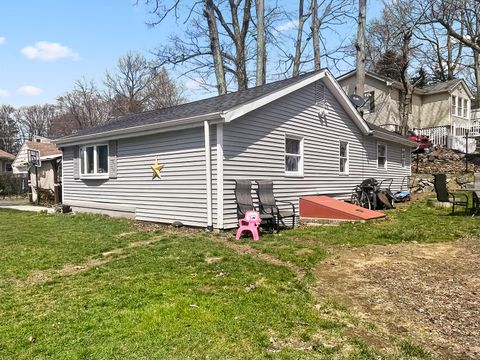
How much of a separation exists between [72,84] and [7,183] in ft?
65.2

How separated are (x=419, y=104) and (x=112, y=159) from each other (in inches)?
1007

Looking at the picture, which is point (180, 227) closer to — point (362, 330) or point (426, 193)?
point (362, 330)

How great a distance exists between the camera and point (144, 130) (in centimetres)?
1030

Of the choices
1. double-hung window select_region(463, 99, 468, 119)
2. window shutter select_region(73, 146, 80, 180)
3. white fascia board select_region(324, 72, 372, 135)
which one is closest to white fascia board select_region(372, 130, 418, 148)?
white fascia board select_region(324, 72, 372, 135)

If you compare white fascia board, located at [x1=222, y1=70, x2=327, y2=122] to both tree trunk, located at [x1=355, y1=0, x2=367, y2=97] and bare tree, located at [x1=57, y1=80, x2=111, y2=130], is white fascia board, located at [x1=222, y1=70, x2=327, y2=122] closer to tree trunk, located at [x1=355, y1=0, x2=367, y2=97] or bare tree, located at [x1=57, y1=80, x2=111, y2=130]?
tree trunk, located at [x1=355, y1=0, x2=367, y2=97]

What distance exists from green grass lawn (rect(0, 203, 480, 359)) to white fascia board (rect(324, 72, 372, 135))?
5.83 meters

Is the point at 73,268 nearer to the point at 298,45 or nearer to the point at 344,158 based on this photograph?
the point at 344,158

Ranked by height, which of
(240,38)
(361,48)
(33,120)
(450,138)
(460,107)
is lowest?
(450,138)

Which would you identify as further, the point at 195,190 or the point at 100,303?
the point at 195,190

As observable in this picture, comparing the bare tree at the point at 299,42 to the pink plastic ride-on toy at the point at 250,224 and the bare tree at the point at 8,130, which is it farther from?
the bare tree at the point at 8,130

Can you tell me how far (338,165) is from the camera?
1345 centimetres

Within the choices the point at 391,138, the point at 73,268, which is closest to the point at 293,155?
the point at 73,268

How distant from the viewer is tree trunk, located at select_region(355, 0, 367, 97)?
1986 cm

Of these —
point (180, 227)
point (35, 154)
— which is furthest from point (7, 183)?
point (180, 227)
